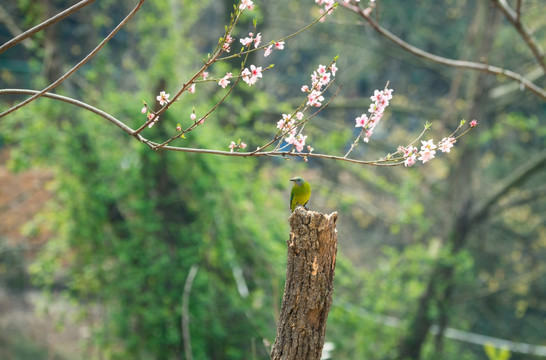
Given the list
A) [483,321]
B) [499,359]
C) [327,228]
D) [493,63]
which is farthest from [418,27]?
[327,228]

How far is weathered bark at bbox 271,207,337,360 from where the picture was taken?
2252mm

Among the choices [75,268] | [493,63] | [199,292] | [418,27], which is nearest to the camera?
[199,292]

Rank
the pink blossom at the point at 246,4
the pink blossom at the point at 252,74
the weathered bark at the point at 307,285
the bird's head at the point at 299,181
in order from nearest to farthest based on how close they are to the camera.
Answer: the pink blossom at the point at 246,4, the pink blossom at the point at 252,74, the weathered bark at the point at 307,285, the bird's head at the point at 299,181

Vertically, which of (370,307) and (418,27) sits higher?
(418,27)

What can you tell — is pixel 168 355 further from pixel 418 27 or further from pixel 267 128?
pixel 418 27

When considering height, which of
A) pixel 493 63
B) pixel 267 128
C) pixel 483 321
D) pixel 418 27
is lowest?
pixel 483 321

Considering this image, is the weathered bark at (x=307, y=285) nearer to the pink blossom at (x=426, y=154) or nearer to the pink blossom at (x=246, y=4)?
the pink blossom at (x=426, y=154)

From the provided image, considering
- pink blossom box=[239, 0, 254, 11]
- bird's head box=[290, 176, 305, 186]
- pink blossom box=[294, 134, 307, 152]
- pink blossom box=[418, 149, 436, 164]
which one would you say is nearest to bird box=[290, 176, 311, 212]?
bird's head box=[290, 176, 305, 186]

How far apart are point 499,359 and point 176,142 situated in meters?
2.97

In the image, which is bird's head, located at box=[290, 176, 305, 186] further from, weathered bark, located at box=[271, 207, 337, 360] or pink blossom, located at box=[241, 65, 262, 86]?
pink blossom, located at box=[241, 65, 262, 86]

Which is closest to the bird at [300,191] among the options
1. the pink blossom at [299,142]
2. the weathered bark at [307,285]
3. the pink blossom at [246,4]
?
the weathered bark at [307,285]

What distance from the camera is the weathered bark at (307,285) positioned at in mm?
2252

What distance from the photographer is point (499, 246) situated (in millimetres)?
10688

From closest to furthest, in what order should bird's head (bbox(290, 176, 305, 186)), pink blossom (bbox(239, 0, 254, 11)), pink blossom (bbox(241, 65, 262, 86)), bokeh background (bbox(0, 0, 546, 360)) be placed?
pink blossom (bbox(239, 0, 254, 11)) → pink blossom (bbox(241, 65, 262, 86)) → bird's head (bbox(290, 176, 305, 186)) → bokeh background (bbox(0, 0, 546, 360))
